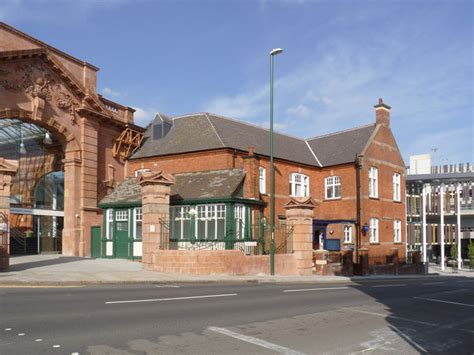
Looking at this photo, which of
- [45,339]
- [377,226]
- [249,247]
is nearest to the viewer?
[45,339]

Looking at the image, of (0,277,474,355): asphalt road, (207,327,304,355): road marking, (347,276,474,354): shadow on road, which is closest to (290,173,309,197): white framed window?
(347,276,474,354): shadow on road

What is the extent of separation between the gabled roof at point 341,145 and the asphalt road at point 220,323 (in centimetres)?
2322

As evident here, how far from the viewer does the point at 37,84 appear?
26.6 meters

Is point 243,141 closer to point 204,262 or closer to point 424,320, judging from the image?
point 204,262

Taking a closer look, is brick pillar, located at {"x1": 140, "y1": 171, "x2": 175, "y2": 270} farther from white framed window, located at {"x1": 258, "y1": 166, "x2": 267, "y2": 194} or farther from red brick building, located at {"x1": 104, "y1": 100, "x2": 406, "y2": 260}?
white framed window, located at {"x1": 258, "y1": 166, "x2": 267, "y2": 194}

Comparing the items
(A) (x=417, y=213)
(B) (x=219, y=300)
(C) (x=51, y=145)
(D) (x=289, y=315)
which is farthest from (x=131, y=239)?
(A) (x=417, y=213)

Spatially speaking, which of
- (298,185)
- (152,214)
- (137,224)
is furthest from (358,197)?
(152,214)

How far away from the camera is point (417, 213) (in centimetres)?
7469

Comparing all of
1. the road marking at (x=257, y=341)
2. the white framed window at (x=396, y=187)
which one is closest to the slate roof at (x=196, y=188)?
the road marking at (x=257, y=341)

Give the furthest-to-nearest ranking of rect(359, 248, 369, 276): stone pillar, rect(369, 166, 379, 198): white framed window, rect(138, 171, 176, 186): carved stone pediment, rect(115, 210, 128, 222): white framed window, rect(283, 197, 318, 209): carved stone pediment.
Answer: rect(369, 166, 379, 198): white framed window < rect(359, 248, 369, 276): stone pillar < rect(115, 210, 128, 222): white framed window < rect(283, 197, 318, 209): carved stone pediment < rect(138, 171, 176, 186): carved stone pediment

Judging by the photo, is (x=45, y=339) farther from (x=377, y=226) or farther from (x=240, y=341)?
(x=377, y=226)

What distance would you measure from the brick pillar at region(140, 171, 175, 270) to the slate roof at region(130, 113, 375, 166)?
8837 millimetres

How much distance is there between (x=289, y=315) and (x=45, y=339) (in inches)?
209

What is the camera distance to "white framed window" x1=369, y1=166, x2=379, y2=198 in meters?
36.9
